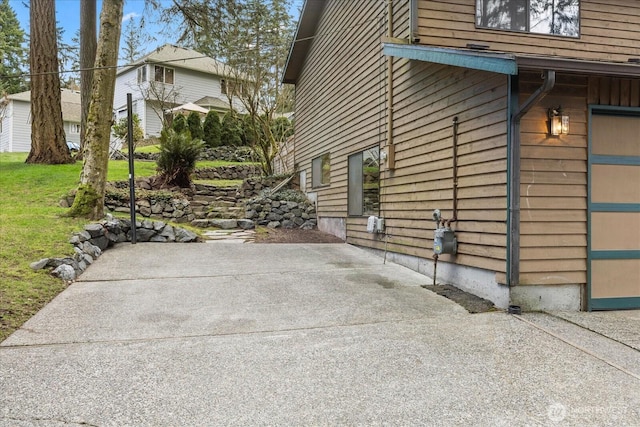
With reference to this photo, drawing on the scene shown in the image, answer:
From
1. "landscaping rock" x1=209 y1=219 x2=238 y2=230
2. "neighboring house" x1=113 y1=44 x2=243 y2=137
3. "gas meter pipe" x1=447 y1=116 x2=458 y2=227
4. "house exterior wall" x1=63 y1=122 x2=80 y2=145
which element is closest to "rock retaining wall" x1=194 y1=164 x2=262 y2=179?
"landscaping rock" x1=209 y1=219 x2=238 y2=230

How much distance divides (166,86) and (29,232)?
69.9 feet

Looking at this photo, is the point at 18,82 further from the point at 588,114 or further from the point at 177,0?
the point at 588,114

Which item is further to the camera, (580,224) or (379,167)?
(379,167)

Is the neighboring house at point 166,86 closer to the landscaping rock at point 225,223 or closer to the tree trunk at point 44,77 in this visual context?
the tree trunk at point 44,77

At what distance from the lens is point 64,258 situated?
18.3 feet

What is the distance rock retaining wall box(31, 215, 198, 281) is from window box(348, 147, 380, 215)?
3272 mm

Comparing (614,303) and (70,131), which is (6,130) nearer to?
(70,131)

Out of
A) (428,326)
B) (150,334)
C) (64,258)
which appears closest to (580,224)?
(428,326)

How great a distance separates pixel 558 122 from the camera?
4.37 metres

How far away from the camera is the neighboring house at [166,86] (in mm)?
24594

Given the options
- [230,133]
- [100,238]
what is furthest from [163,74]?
[100,238]

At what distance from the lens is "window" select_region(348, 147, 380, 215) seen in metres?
7.73

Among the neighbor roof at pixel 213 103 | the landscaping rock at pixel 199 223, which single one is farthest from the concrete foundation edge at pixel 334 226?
the neighbor roof at pixel 213 103

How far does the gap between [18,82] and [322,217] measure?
33643 millimetres
